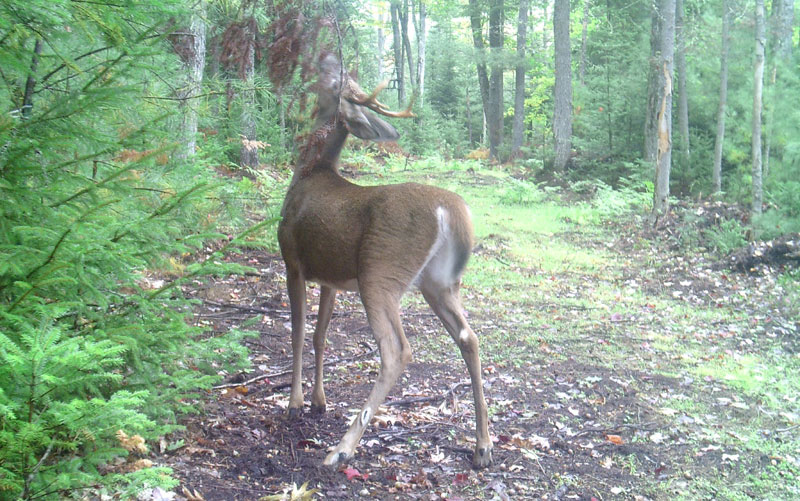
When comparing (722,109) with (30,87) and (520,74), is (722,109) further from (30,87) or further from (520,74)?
(30,87)

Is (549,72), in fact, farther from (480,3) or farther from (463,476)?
(463,476)

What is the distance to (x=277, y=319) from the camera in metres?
7.56

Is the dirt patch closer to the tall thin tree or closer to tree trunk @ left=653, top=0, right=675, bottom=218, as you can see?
tree trunk @ left=653, top=0, right=675, bottom=218

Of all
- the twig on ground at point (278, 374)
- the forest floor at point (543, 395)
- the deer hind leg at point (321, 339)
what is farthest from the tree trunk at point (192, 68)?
the twig on ground at point (278, 374)

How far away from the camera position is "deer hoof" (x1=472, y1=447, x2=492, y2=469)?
4.62 m

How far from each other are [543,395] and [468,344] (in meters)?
1.81

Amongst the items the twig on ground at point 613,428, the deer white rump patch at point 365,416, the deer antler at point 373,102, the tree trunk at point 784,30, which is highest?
the tree trunk at point 784,30

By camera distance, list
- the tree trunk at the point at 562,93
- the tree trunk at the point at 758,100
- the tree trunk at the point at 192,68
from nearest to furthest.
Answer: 1. the tree trunk at the point at 192,68
2. the tree trunk at the point at 758,100
3. the tree trunk at the point at 562,93

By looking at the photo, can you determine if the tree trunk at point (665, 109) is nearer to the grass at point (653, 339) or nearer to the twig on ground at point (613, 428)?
the grass at point (653, 339)

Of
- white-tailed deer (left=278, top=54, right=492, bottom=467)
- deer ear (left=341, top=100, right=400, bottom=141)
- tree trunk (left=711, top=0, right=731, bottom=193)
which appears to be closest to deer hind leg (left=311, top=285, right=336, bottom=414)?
white-tailed deer (left=278, top=54, right=492, bottom=467)

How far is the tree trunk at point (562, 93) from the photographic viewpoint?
21688 millimetres

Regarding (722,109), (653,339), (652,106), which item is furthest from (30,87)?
(652,106)

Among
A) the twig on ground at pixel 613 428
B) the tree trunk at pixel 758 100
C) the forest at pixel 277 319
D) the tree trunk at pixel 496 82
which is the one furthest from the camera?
the tree trunk at pixel 496 82

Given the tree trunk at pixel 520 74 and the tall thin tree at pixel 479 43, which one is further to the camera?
the tall thin tree at pixel 479 43
